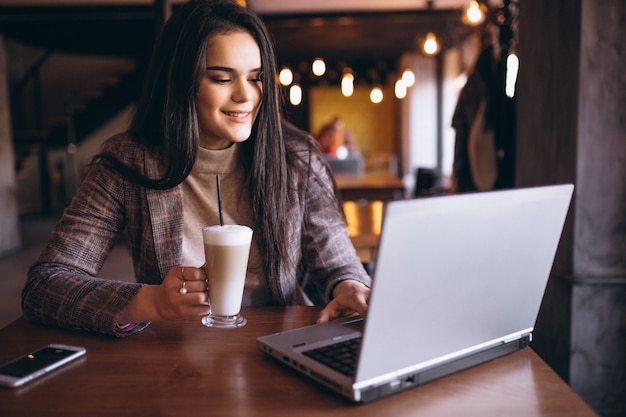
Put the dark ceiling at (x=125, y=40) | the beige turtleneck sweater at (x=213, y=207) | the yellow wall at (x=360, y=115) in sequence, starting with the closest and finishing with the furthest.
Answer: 1. the beige turtleneck sweater at (x=213, y=207)
2. the dark ceiling at (x=125, y=40)
3. the yellow wall at (x=360, y=115)

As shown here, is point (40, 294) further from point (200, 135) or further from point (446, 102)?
point (446, 102)

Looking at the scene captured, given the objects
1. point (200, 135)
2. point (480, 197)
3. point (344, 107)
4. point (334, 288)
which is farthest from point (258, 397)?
point (344, 107)

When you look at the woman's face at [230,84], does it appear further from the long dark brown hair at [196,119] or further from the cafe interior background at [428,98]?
the cafe interior background at [428,98]

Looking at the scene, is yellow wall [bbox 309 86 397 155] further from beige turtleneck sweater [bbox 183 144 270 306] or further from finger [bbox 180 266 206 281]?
finger [bbox 180 266 206 281]

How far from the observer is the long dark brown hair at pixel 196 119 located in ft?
4.42

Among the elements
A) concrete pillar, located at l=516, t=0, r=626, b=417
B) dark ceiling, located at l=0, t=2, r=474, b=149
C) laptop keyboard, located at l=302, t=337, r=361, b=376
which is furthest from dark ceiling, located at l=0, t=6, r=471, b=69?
laptop keyboard, located at l=302, t=337, r=361, b=376

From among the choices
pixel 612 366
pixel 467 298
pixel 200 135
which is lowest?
pixel 612 366

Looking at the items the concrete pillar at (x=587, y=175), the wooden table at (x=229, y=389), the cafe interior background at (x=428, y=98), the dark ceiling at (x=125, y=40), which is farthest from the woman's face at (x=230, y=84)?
the dark ceiling at (x=125, y=40)

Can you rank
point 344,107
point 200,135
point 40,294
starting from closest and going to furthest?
point 40,294
point 200,135
point 344,107

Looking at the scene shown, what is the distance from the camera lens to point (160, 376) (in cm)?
88

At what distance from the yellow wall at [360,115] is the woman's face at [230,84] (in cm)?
1290

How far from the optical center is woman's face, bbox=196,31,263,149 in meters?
1.33

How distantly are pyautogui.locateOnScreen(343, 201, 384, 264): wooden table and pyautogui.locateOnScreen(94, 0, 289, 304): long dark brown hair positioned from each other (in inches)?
25.0

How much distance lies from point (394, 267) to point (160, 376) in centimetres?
44
